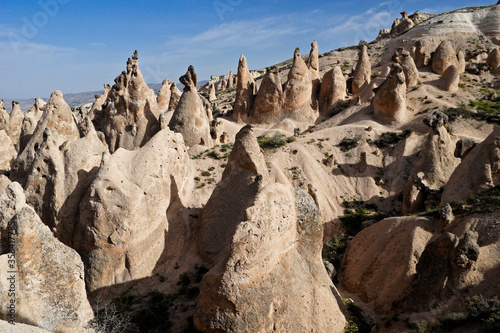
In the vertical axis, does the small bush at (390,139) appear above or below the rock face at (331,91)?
below

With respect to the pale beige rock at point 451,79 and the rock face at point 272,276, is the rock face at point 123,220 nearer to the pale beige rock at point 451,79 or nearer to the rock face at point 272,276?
the rock face at point 272,276

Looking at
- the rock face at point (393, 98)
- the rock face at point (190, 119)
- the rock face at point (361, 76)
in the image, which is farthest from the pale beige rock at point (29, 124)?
the rock face at point (361, 76)

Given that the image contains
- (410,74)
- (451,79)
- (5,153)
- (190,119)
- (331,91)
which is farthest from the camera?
(331,91)

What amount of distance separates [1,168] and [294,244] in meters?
21.8

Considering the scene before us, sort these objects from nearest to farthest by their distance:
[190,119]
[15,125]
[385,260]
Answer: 1. [385,260]
2. [190,119]
3. [15,125]

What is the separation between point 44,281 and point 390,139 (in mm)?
27064

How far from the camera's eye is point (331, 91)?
39.5 m

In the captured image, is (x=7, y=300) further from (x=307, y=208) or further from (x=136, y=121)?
(x=136, y=121)

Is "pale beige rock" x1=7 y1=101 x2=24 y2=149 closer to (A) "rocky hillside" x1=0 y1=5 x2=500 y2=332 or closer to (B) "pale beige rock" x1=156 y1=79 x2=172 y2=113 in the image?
(A) "rocky hillside" x1=0 y1=5 x2=500 y2=332

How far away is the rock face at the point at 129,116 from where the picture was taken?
1034 inches


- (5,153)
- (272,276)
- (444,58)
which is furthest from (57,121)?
(444,58)

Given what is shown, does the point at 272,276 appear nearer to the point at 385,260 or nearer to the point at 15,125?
the point at 385,260

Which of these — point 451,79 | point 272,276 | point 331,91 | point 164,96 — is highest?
point 164,96

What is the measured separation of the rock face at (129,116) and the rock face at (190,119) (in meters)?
1.83
